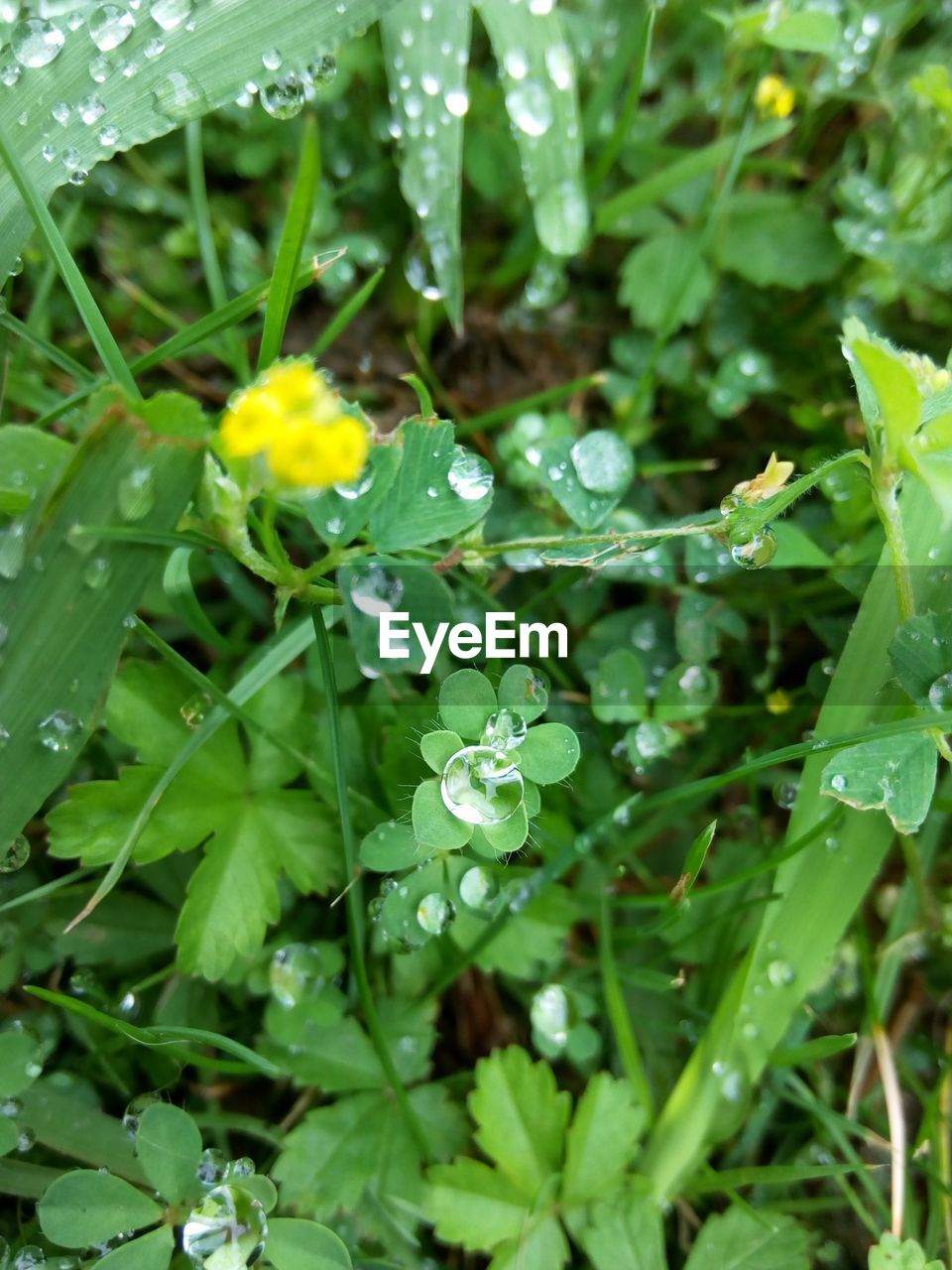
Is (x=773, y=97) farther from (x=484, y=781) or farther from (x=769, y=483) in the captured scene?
(x=484, y=781)

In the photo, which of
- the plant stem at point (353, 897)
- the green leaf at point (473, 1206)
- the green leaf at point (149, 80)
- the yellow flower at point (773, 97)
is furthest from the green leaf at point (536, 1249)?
the yellow flower at point (773, 97)

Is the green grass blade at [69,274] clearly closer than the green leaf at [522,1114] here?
Yes

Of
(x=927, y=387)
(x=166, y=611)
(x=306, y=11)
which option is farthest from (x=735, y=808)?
(x=306, y=11)

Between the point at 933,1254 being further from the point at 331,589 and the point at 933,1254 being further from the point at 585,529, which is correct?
the point at 331,589

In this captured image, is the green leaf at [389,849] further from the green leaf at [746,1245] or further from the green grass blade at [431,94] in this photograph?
the green grass blade at [431,94]

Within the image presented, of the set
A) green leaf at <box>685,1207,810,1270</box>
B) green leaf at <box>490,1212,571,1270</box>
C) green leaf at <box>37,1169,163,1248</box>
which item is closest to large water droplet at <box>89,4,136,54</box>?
green leaf at <box>37,1169,163,1248</box>

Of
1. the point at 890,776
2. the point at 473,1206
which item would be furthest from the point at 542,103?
the point at 473,1206
